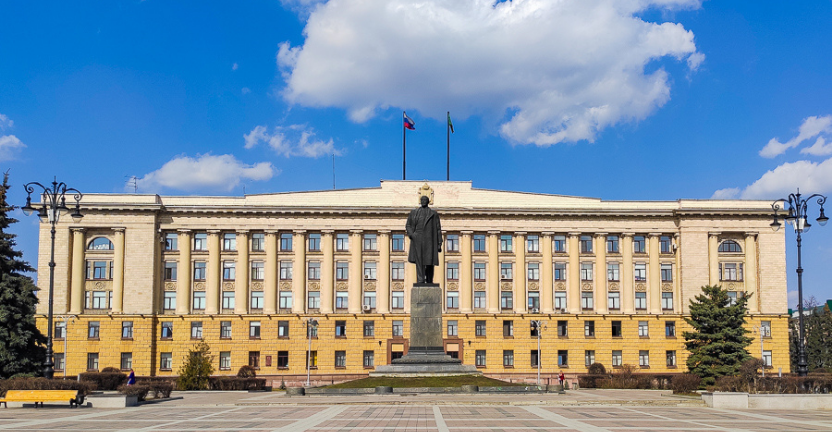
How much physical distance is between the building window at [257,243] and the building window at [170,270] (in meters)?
6.74

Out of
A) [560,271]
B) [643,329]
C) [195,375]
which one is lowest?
[195,375]

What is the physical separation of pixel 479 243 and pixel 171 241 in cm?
2667

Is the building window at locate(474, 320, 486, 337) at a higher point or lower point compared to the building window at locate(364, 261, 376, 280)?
lower

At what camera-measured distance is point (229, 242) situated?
73.7m

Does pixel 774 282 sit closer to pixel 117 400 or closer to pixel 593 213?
pixel 593 213

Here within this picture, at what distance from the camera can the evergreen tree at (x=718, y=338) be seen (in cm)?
5850

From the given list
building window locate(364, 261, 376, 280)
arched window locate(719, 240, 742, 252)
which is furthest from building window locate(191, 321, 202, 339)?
arched window locate(719, 240, 742, 252)

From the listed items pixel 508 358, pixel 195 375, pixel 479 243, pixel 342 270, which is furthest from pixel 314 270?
pixel 508 358

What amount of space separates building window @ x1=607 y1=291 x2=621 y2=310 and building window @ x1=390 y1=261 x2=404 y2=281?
1830cm

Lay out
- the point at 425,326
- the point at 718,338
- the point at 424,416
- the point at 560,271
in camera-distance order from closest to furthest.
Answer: the point at 424,416 < the point at 425,326 < the point at 718,338 < the point at 560,271

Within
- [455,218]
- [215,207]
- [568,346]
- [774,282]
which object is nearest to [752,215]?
[774,282]

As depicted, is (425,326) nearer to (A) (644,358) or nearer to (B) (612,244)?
(A) (644,358)

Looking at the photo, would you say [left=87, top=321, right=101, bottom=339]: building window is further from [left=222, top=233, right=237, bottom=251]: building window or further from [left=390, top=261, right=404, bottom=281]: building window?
[left=390, top=261, right=404, bottom=281]: building window

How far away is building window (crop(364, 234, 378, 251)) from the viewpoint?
74500 mm
